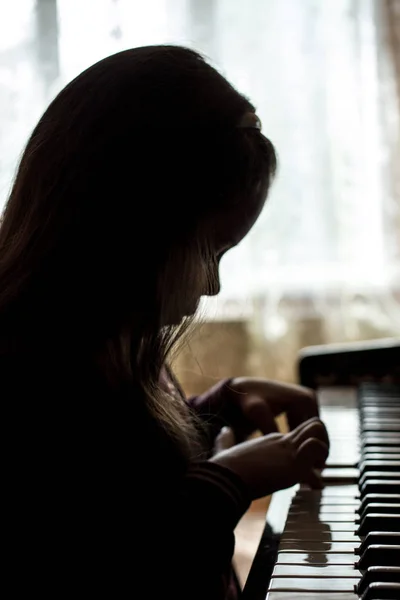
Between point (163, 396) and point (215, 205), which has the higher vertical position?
point (215, 205)

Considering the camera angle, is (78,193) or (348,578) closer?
(348,578)

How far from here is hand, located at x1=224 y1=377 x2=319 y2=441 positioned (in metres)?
1.02

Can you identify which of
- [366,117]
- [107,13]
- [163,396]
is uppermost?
[107,13]

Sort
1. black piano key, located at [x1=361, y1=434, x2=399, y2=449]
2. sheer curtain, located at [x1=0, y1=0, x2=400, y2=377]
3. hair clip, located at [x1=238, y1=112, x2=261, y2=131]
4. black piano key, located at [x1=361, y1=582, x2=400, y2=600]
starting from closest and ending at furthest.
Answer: black piano key, located at [x1=361, y1=582, x2=400, y2=600] → hair clip, located at [x1=238, y1=112, x2=261, y2=131] → black piano key, located at [x1=361, y1=434, x2=399, y2=449] → sheer curtain, located at [x1=0, y1=0, x2=400, y2=377]

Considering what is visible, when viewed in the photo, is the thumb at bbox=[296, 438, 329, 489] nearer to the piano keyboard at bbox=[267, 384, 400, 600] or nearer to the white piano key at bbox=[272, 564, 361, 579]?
the piano keyboard at bbox=[267, 384, 400, 600]

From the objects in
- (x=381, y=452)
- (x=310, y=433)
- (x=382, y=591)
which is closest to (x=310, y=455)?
(x=310, y=433)

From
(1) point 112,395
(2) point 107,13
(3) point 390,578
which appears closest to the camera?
(3) point 390,578

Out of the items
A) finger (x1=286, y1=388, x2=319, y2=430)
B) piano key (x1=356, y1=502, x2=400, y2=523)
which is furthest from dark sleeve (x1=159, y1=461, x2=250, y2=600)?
finger (x1=286, y1=388, x2=319, y2=430)

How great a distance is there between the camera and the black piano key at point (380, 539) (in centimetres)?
66

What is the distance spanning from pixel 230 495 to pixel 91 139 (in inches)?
12.4

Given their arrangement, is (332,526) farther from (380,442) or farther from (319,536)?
(380,442)

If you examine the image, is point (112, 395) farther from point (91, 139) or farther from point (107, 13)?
point (107, 13)

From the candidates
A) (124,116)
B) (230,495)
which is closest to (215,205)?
(124,116)

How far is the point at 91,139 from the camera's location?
725 mm
